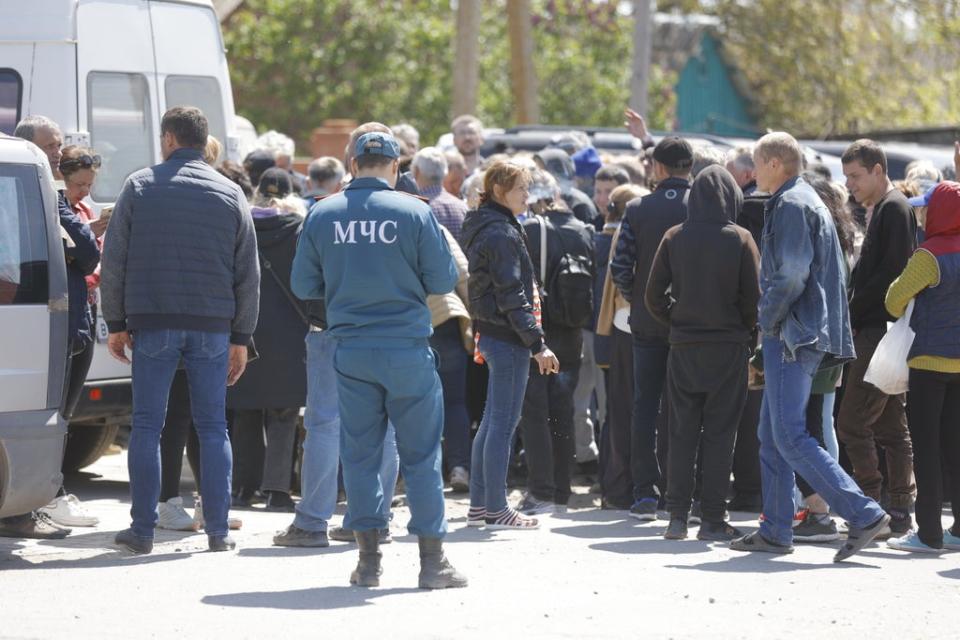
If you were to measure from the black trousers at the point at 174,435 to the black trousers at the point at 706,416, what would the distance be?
2.49 m

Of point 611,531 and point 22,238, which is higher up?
point 22,238

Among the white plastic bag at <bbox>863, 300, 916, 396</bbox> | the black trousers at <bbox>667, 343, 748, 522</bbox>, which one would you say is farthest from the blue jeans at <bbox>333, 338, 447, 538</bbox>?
the white plastic bag at <bbox>863, 300, 916, 396</bbox>

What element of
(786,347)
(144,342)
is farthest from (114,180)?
(786,347)

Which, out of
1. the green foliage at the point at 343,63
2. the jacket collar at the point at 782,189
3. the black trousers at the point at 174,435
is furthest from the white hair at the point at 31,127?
the green foliage at the point at 343,63

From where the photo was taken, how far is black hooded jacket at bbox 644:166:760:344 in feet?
27.9

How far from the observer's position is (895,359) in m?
8.38

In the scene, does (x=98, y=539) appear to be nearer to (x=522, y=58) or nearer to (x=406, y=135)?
(x=406, y=135)

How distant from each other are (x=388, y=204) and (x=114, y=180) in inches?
149

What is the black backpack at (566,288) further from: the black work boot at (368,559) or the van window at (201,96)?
the black work boot at (368,559)

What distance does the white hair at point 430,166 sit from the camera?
34.8 ft

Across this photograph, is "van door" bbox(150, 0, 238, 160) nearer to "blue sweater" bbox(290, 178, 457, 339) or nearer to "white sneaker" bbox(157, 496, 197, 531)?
"white sneaker" bbox(157, 496, 197, 531)

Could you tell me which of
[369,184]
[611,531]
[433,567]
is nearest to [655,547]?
[611,531]

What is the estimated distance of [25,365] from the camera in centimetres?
750

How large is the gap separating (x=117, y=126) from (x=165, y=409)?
9.74 ft
